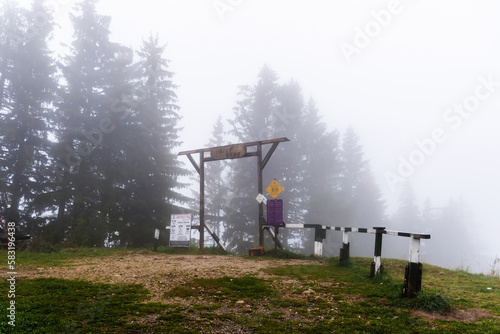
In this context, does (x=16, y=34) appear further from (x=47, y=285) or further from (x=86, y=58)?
(x=47, y=285)

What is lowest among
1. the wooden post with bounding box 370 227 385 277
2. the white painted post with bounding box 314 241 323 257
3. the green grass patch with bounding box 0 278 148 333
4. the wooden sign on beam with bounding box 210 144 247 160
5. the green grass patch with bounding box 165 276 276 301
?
the white painted post with bounding box 314 241 323 257

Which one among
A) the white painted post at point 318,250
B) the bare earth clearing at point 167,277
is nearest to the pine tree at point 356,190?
the white painted post at point 318,250

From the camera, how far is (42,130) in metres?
18.2

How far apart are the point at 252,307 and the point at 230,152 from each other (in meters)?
9.71

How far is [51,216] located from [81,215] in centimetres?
183

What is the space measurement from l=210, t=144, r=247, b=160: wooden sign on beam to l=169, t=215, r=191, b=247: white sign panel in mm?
3041

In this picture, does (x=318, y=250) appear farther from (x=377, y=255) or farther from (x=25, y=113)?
(x=25, y=113)

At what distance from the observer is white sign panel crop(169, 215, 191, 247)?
13812 millimetres

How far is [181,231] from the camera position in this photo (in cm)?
1395

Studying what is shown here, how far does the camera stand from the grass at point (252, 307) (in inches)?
149

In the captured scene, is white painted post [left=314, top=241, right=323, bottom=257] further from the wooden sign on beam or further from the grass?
the wooden sign on beam

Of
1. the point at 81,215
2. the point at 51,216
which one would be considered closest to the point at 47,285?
the point at 81,215

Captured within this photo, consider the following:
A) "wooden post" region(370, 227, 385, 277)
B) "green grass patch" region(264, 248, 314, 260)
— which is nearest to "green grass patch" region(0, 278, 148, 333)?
"wooden post" region(370, 227, 385, 277)

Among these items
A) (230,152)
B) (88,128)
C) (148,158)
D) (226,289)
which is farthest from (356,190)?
Result: (226,289)
